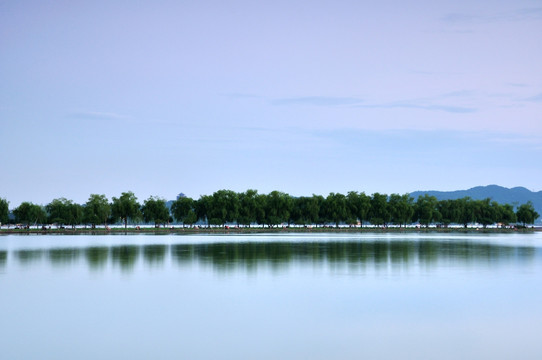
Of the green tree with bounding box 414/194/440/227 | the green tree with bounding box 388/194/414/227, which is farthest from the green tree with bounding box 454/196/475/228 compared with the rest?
the green tree with bounding box 388/194/414/227

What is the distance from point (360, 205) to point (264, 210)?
20271 mm

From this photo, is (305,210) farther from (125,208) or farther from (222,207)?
(125,208)

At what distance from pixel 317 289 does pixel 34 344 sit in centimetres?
1128

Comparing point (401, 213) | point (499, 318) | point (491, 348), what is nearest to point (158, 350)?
point (491, 348)

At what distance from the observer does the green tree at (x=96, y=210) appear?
350 feet

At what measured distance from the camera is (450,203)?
13450 cm

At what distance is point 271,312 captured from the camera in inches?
707

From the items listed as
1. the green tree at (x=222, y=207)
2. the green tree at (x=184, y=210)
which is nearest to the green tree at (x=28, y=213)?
the green tree at (x=184, y=210)

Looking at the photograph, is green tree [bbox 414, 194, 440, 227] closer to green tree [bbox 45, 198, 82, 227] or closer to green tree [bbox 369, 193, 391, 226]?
green tree [bbox 369, 193, 391, 226]

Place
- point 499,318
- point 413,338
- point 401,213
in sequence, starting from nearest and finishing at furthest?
point 413,338, point 499,318, point 401,213

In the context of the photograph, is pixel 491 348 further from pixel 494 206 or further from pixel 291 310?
pixel 494 206

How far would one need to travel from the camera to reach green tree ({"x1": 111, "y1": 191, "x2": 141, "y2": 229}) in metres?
107

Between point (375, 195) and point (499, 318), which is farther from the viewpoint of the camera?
point (375, 195)

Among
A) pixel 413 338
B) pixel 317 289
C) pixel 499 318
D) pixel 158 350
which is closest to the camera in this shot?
pixel 158 350
